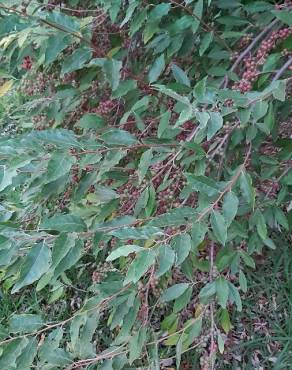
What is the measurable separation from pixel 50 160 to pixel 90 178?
0.89 feet

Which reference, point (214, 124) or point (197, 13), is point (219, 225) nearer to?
point (214, 124)

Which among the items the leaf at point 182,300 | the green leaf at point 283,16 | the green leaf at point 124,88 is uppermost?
Answer: the green leaf at point 283,16

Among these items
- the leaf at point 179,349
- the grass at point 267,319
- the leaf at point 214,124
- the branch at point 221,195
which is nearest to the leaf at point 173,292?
the leaf at point 179,349

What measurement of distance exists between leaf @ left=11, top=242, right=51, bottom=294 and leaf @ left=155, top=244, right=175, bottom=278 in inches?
7.3

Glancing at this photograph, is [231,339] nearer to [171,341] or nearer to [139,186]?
[171,341]

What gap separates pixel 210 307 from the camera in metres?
1.55

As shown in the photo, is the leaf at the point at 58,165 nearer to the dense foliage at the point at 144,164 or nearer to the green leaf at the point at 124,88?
the dense foliage at the point at 144,164

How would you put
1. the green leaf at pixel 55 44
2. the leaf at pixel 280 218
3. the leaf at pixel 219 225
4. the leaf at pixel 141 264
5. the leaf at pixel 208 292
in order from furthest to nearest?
1. the leaf at pixel 280 218
2. the leaf at pixel 208 292
3. the green leaf at pixel 55 44
4. the leaf at pixel 219 225
5. the leaf at pixel 141 264

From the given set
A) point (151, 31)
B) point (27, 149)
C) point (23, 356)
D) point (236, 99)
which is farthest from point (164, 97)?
point (23, 356)

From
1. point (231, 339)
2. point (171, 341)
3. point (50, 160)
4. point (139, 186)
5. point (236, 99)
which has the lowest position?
point (231, 339)

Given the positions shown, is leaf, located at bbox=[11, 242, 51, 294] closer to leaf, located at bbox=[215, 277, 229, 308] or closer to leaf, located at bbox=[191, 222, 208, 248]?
leaf, located at bbox=[191, 222, 208, 248]

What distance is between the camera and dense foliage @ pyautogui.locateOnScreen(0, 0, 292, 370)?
44.3 inches

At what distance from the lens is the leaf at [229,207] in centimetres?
115

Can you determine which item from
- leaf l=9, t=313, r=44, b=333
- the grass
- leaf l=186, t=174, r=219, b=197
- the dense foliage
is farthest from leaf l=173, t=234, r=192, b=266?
the grass
